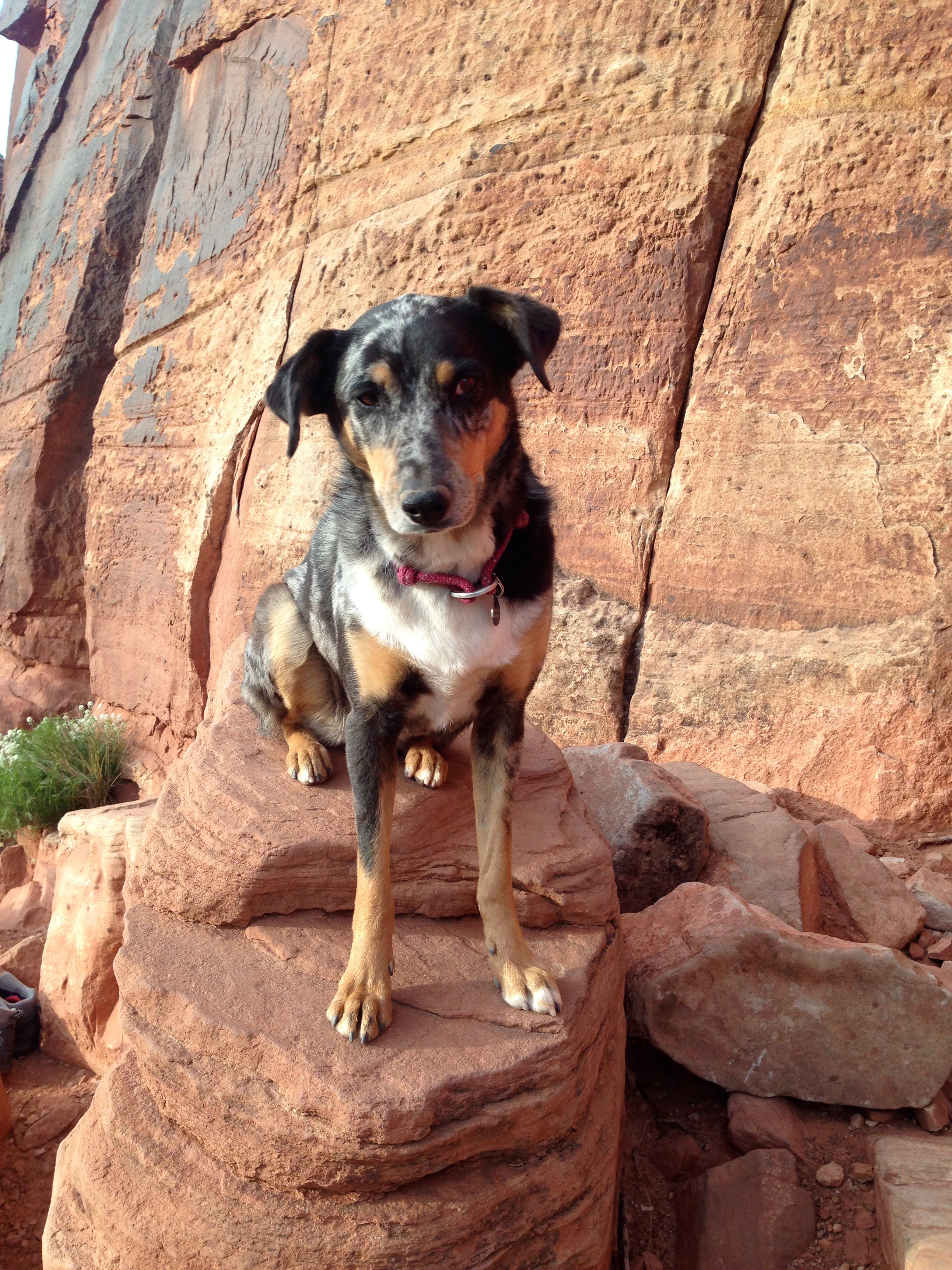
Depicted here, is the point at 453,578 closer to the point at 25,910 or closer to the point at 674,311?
the point at 674,311

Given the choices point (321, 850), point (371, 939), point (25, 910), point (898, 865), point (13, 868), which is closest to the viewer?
point (371, 939)

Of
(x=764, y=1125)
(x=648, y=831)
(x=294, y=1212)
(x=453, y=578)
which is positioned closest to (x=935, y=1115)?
(x=764, y=1125)

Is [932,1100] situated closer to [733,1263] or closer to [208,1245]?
[733,1263]

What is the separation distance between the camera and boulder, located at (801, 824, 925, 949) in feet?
→ 12.1

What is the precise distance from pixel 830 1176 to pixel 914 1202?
1.20ft

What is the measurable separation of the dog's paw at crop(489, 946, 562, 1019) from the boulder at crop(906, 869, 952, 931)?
2281 millimetres

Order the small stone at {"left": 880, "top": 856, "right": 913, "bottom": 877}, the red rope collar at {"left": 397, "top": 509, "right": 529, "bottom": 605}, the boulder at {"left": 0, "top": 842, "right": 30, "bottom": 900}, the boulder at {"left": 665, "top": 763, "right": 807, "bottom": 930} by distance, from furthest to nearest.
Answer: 1. the boulder at {"left": 0, "top": 842, "right": 30, "bottom": 900}
2. the small stone at {"left": 880, "top": 856, "right": 913, "bottom": 877}
3. the boulder at {"left": 665, "top": 763, "right": 807, "bottom": 930}
4. the red rope collar at {"left": 397, "top": 509, "right": 529, "bottom": 605}

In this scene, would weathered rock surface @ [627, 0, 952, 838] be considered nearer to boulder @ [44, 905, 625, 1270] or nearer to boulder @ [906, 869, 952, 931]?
boulder @ [906, 869, 952, 931]

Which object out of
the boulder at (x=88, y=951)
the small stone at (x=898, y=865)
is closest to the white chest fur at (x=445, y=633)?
the boulder at (x=88, y=951)

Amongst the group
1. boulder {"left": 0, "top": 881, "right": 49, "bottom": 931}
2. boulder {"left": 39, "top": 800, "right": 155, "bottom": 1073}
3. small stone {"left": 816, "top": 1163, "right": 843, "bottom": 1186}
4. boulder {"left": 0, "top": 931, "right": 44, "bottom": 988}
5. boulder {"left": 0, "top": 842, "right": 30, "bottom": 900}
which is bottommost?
boulder {"left": 0, "top": 842, "right": 30, "bottom": 900}

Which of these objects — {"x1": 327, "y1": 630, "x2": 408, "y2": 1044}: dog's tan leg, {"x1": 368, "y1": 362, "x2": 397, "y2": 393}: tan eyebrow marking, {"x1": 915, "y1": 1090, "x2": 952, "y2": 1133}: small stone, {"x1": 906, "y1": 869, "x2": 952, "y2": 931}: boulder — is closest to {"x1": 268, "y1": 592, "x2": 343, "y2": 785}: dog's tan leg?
{"x1": 327, "y1": 630, "x2": 408, "y2": 1044}: dog's tan leg

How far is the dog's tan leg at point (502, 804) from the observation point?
2.47 meters

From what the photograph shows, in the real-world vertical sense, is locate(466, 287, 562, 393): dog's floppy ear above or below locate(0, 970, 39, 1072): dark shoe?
above

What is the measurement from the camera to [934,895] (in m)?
3.96
